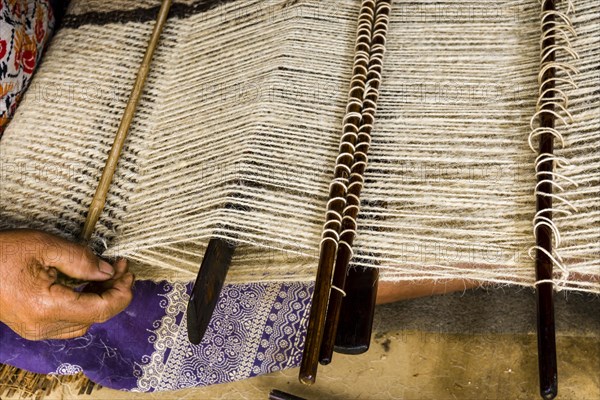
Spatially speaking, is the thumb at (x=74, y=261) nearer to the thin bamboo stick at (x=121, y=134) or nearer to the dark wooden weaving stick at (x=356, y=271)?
the thin bamboo stick at (x=121, y=134)

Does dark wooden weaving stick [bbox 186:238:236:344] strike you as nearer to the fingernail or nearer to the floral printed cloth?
the fingernail

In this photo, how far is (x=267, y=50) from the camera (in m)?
1.21

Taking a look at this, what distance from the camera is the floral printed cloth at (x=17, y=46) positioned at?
1.25m

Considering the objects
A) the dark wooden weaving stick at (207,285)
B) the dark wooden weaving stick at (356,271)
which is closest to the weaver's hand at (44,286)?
the dark wooden weaving stick at (207,285)

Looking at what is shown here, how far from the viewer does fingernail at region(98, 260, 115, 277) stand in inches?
39.9

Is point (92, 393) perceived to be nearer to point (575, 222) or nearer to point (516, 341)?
point (516, 341)

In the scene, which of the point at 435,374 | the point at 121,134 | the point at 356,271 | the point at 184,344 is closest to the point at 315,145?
the point at 356,271

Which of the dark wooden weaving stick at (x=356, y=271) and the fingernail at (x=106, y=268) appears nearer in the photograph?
the dark wooden weaving stick at (x=356, y=271)

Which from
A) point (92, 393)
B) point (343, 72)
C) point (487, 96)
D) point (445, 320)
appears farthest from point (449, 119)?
point (92, 393)

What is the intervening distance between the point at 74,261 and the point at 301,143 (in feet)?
1.39

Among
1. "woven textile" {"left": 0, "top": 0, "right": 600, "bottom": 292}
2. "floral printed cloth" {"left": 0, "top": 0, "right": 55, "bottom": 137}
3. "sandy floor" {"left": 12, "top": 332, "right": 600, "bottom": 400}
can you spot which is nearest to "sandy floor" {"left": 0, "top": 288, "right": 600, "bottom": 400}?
"sandy floor" {"left": 12, "top": 332, "right": 600, "bottom": 400}

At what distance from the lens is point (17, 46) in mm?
1288

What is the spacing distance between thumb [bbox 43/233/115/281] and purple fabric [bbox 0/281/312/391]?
0.74ft

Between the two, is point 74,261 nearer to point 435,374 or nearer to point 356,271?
point 356,271
